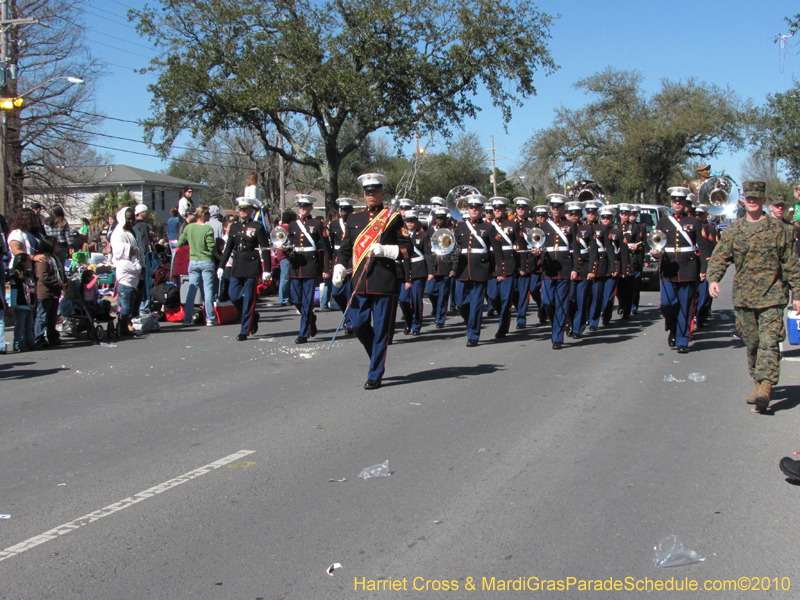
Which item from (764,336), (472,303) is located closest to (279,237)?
(472,303)

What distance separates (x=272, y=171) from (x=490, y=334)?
41.6 meters

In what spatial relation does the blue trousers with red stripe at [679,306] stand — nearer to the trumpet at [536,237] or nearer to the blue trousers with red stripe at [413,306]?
the trumpet at [536,237]

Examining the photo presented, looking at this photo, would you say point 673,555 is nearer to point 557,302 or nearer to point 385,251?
point 385,251

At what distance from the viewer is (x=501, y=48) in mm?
26312

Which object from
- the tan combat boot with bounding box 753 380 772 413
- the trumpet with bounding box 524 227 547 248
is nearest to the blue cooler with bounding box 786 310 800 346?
the trumpet with bounding box 524 227 547 248

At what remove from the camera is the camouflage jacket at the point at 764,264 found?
671cm

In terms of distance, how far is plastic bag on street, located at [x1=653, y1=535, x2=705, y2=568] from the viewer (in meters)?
3.85

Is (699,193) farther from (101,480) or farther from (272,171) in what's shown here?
(272,171)

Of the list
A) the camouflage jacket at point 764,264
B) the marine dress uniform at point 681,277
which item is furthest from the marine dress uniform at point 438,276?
the camouflage jacket at point 764,264

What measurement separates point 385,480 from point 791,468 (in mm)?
2538

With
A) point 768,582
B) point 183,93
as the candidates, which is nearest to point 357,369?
point 768,582

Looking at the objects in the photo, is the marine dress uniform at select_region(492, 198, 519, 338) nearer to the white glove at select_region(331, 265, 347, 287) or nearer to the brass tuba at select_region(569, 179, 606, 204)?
the white glove at select_region(331, 265, 347, 287)

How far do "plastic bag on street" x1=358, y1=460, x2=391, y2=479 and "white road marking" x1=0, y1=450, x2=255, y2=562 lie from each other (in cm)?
98

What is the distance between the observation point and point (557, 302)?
1107 centimetres
